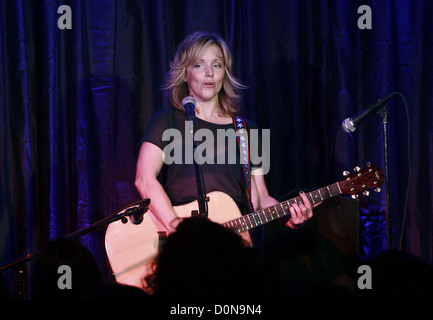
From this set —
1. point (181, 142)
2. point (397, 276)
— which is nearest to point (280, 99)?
point (181, 142)

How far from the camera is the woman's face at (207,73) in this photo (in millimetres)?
3611

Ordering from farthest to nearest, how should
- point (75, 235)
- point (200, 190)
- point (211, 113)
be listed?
point (211, 113)
point (200, 190)
point (75, 235)

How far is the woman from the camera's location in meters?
3.37

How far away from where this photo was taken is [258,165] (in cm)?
374

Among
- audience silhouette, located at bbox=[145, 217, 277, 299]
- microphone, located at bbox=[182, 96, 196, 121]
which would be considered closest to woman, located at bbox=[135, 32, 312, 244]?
microphone, located at bbox=[182, 96, 196, 121]

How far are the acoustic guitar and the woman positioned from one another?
3.3 inches

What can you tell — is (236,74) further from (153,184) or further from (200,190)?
(200,190)

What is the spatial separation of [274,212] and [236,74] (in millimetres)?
1218

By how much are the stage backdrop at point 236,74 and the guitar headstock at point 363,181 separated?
54 cm

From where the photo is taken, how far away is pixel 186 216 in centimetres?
325

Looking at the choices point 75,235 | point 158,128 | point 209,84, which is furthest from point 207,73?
point 75,235

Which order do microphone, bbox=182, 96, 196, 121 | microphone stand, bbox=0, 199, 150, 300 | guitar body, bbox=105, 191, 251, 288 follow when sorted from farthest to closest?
1. guitar body, bbox=105, 191, 251, 288
2. microphone, bbox=182, 96, 196, 121
3. microphone stand, bbox=0, 199, 150, 300

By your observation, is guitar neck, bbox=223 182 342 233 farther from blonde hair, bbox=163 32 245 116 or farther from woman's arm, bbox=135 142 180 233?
blonde hair, bbox=163 32 245 116

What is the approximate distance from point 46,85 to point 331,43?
231 centimetres
